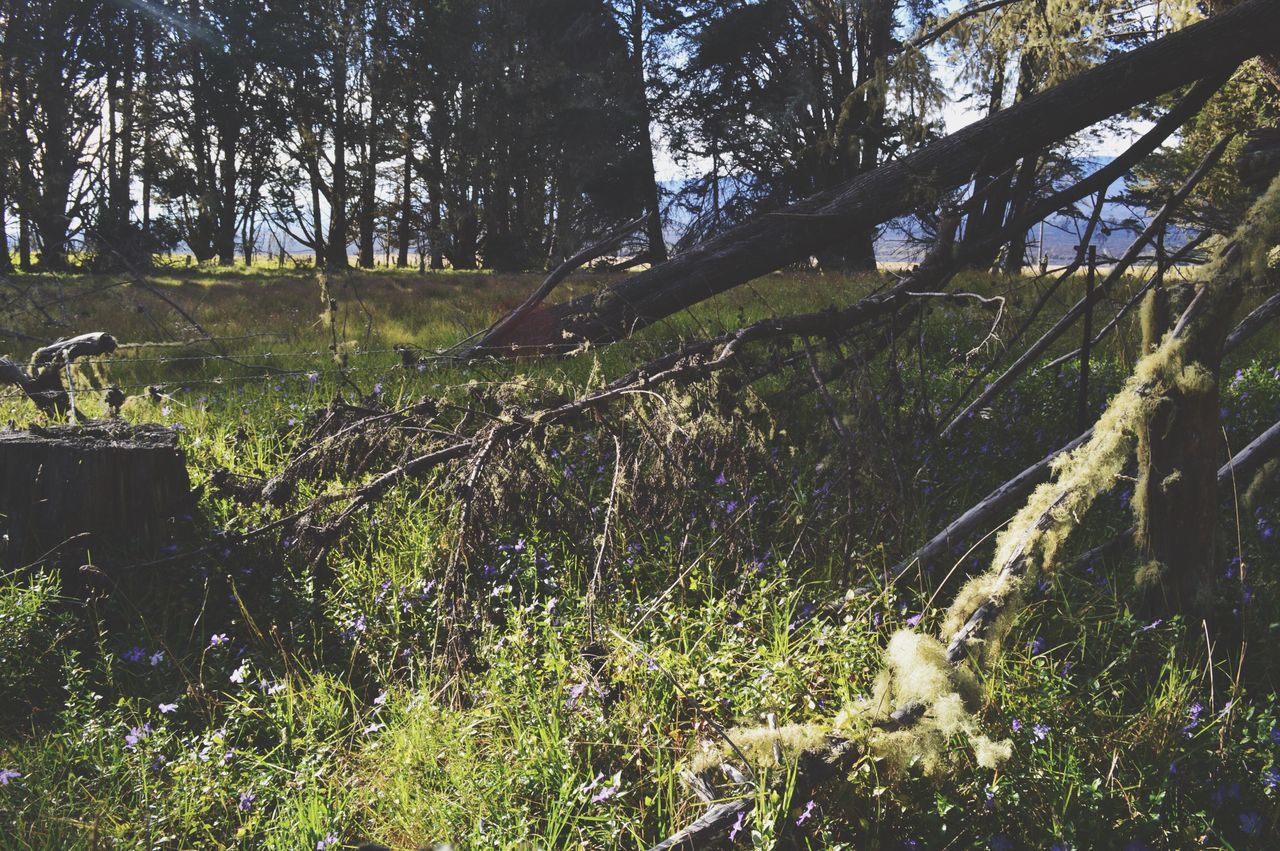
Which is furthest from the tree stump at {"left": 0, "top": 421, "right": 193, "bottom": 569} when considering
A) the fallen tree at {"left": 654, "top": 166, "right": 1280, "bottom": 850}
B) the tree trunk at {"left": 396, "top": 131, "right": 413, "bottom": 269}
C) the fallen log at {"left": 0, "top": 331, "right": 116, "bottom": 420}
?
the tree trunk at {"left": 396, "top": 131, "right": 413, "bottom": 269}

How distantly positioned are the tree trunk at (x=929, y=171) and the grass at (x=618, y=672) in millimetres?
841

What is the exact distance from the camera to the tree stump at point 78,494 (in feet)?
10.9

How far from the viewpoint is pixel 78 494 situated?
3352 mm

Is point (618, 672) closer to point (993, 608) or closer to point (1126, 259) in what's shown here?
point (993, 608)

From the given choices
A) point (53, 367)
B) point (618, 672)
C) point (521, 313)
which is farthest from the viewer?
point (53, 367)

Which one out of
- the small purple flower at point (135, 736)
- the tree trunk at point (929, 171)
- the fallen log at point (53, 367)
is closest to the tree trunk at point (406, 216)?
the fallen log at point (53, 367)

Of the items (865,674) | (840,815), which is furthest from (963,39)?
(840,815)

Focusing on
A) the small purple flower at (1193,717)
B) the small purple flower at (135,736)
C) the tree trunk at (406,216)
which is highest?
the tree trunk at (406,216)

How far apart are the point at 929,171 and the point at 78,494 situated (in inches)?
170

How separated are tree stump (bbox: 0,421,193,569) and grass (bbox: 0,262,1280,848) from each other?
116 millimetres

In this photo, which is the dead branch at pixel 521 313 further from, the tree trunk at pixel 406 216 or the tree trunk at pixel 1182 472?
the tree trunk at pixel 406 216

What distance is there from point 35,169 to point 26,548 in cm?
3078

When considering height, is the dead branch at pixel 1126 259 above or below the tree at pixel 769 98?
below

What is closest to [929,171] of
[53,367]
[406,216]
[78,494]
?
[78,494]
